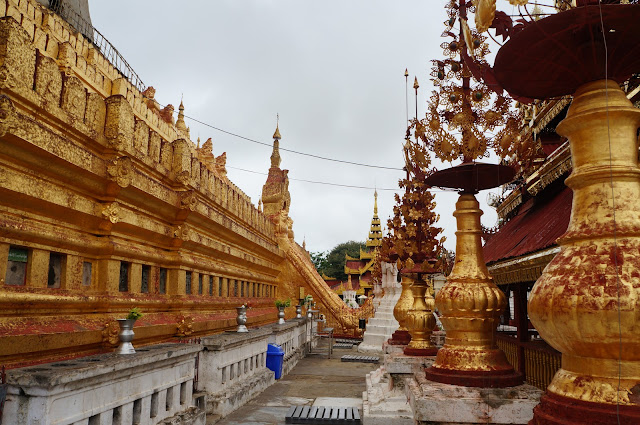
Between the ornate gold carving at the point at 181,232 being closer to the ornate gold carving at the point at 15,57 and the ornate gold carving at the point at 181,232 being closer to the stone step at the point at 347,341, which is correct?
the ornate gold carving at the point at 15,57

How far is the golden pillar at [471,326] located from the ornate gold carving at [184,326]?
5.35 m

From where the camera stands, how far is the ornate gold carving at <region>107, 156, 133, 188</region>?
6.45m

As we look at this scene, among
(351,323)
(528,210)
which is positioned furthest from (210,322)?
(351,323)

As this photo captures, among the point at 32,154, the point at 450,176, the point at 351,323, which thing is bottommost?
the point at 351,323

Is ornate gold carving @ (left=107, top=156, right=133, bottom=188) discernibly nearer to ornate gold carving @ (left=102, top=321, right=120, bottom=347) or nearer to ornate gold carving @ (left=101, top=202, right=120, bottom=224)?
ornate gold carving @ (left=101, top=202, right=120, bottom=224)

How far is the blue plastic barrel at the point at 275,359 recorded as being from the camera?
11.6 meters

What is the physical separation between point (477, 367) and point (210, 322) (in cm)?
699

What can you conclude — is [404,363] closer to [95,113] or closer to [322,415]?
[322,415]

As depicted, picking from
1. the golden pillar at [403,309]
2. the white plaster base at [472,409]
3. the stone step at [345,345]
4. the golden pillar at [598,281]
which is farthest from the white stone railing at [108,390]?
the stone step at [345,345]

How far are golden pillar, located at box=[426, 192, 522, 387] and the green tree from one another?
61498 mm

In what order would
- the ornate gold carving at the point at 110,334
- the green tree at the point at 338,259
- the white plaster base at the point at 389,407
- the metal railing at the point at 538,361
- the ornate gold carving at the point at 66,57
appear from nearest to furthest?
the metal railing at the point at 538,361
the ornate gold carving at the point at 110,334
the white plaster base at the point at 389,407
the ornate gold carving at the point at 66,57
the green tree at the point at 338,259

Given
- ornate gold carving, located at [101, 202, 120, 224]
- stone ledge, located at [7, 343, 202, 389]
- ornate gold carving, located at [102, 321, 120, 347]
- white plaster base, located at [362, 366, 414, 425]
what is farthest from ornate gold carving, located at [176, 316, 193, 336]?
white plaster base, located at [362, 366, 414, 425]

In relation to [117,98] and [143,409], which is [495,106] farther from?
[117,98]

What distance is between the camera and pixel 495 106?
4355 mm
